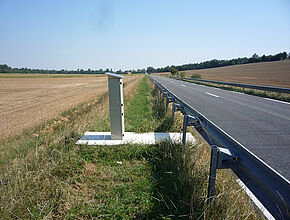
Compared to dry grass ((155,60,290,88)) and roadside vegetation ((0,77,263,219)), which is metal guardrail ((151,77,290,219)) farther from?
dry grass ((155,60,290,88))

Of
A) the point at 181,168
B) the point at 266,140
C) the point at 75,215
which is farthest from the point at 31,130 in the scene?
the point at 266,140

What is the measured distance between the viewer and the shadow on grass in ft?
7.33

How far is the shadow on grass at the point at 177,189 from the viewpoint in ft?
7.33

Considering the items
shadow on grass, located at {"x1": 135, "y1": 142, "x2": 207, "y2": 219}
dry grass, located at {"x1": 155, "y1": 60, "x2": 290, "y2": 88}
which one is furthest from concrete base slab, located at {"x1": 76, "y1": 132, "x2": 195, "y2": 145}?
dry grass, located at {"x1": 155, "y1": 60, "x2": 290, "y2": 88}

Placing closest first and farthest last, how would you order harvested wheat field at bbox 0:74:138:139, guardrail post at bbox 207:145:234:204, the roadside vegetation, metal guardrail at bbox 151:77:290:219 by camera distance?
metal guardrail at bbox 151:77:290:219
guardrail post at bbox 207:145:234:204
the roadside vegetation
harvested wheat field at bbox 0:74:138:139

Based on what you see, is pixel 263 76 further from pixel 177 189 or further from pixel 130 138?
pixel 177 189

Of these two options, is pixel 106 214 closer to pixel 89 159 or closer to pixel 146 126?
pixel 89 159

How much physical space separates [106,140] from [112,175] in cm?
154

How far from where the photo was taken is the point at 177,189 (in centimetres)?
264

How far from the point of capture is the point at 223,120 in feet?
20.4

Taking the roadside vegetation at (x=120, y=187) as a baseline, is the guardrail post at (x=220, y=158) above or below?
above

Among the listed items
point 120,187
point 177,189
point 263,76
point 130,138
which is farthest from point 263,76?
point 120,187

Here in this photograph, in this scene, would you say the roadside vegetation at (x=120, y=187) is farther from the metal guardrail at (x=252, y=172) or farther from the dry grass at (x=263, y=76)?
the dry grass at (x=263, y=76)

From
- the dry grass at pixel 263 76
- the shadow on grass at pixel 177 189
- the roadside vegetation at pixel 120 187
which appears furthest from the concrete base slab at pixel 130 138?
the dry grass at pixel 263 76
